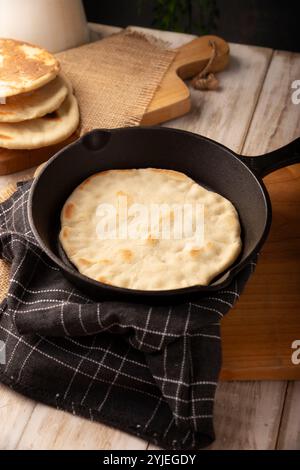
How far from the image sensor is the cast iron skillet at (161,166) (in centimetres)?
157

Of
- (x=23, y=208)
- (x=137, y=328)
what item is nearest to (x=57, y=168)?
(x=23, y=208)

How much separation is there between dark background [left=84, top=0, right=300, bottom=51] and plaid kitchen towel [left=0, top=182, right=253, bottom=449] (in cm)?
188

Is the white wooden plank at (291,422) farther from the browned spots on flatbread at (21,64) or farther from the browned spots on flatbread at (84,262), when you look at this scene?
the browned spots on flatbread at (21,64)

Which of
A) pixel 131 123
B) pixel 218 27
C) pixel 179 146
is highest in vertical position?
pixel 179 146

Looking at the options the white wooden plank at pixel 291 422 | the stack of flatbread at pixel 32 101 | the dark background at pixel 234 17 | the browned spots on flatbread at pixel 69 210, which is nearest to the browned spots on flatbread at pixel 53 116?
the stack of flatbread at pixel 32 101

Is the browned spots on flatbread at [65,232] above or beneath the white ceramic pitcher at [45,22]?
beneath

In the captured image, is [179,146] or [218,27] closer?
[179,146]

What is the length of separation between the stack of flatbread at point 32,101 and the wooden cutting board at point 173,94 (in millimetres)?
60

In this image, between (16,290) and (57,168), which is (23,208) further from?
(16,290)

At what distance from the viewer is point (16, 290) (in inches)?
61.0

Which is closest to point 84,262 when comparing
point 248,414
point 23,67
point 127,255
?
point 127,255

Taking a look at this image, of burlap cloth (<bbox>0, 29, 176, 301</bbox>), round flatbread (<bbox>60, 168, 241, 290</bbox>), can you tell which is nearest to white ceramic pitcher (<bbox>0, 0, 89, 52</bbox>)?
→ burlap cloth (<bbox>0, 29, 176, 301</bbox>)

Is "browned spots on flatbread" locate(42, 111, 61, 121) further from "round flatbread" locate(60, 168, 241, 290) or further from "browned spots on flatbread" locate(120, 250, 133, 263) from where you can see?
"browned spots on flatbread" locate(120, 250, 133, 263)
